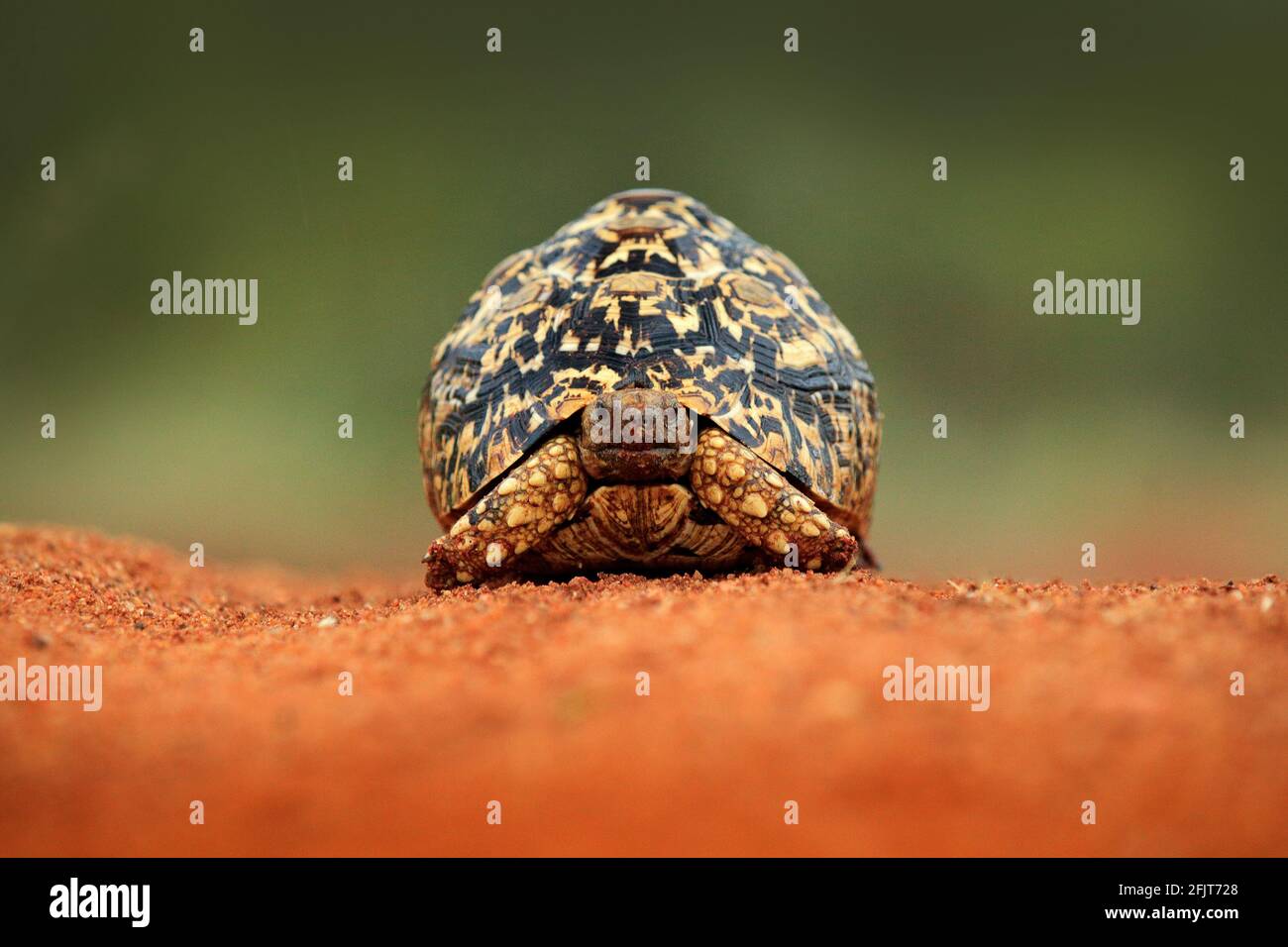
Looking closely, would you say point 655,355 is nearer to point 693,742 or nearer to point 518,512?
point 518,512

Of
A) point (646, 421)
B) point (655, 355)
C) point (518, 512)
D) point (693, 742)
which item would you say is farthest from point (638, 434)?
point (693, 742)

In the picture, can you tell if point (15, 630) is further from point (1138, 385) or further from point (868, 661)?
point (1138, 385)

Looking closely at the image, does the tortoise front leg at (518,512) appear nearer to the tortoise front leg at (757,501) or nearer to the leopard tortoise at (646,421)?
the leopard tortoise at (646,421)

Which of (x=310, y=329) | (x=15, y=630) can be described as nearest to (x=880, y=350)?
(x=310, y=329)

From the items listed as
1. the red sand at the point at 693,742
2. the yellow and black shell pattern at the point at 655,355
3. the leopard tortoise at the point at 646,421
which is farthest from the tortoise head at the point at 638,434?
the red sand at the point at 693,742

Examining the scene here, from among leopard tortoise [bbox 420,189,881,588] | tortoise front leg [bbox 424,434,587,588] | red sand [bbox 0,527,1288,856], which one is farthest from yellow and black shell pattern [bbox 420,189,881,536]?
red sand [bbox 0,527,1288,856]

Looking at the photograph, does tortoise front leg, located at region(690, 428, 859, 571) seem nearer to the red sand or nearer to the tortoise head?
the tortoise head
